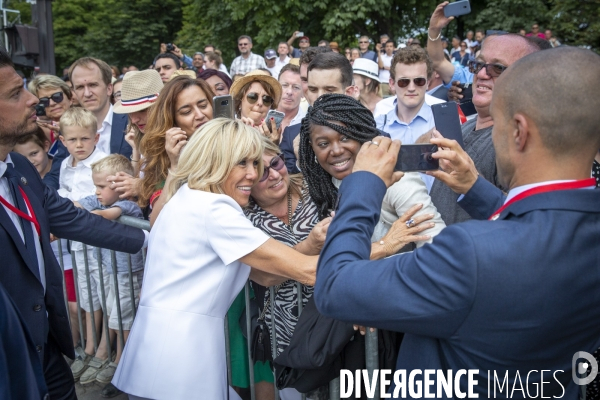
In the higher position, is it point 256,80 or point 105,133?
point 256,80

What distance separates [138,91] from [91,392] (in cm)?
235

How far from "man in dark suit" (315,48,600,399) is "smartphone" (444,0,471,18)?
9.28 feet

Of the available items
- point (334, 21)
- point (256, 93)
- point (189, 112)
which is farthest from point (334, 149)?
point (334, 21)

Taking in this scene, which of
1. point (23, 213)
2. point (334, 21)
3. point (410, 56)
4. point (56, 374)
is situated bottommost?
point (56, 374)

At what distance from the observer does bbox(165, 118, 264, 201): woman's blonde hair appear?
250 cm

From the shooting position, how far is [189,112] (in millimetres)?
3703

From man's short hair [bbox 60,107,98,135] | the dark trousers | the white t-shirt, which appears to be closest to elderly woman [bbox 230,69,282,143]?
man's short hair [bbox 60,107,98,135]

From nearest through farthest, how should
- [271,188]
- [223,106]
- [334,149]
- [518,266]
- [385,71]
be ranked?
[518,266]
[334,149]
[271,188]
[223,106]
[385,71]

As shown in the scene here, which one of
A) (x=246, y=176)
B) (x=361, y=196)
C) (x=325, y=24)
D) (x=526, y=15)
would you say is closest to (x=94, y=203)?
(x=246, y=176)

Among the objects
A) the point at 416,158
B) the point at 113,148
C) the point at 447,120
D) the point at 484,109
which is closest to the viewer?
the point at 416,158

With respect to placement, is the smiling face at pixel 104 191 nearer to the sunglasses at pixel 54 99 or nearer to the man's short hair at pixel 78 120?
the man's short hair at pixel 78 120

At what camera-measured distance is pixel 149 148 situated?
3623mm

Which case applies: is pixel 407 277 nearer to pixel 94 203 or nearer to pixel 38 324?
pixel 38 324

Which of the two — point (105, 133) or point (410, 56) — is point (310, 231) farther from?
point (105, 133)
